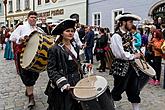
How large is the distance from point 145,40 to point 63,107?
24.8 ft

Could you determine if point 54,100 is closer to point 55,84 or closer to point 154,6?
point 55,84

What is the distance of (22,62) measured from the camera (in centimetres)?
511

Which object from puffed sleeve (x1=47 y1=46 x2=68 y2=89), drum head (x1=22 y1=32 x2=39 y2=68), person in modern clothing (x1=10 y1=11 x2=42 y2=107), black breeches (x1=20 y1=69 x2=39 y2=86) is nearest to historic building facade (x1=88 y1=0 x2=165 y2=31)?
person in modern clothing (x1=10 y1=11 x2=42 y2=107)

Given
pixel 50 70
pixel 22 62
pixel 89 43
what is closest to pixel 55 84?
pixel 50 70

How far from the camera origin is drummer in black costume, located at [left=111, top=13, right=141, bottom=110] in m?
4.44

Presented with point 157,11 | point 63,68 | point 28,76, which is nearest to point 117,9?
point 157,11

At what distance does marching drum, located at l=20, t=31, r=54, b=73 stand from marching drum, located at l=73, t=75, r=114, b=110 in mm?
1547

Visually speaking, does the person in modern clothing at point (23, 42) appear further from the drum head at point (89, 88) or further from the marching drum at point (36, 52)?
the drum head at point (89, 88)

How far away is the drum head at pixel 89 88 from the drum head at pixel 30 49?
1.63 meters

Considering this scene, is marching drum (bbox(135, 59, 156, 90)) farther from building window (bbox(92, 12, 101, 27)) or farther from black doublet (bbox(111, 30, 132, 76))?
building window (bbox(92, 12, 101, 27))

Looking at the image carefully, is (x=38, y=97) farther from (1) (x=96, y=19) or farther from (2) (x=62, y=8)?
(2) (x=62, y=8)

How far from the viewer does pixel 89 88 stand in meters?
3.26

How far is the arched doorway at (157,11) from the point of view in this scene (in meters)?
14.1

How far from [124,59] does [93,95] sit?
151 centimetres
